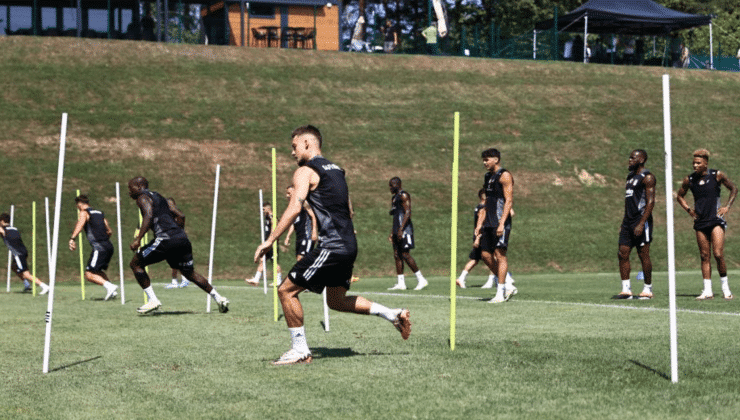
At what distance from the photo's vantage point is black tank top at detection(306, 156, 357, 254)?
8469 mm

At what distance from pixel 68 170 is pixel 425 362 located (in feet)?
88.0

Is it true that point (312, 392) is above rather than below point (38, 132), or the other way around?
below

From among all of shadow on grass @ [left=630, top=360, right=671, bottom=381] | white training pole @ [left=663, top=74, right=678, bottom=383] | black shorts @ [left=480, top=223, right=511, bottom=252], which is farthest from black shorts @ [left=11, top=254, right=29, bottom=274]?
white training pole @ [left=663, top=74, right=678, bottom=383]

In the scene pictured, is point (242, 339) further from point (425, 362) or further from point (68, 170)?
point (68, 170)

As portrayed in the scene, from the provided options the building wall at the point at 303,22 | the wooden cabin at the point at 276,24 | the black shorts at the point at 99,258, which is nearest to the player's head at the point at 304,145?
the black shorts at the point at 99,258

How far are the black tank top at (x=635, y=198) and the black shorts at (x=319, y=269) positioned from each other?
7536 mm

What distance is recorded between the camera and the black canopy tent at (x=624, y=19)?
156 ft

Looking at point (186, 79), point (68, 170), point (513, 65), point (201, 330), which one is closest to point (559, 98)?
point (513, 65)

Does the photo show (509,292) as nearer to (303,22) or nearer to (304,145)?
(304,145)

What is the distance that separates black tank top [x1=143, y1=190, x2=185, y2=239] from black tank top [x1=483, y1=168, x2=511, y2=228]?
4.53 meters

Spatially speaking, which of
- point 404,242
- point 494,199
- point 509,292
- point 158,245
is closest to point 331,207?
point 158,245

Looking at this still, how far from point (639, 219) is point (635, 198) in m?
0.31

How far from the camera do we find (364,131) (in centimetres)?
3856

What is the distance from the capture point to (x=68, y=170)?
33062mm
